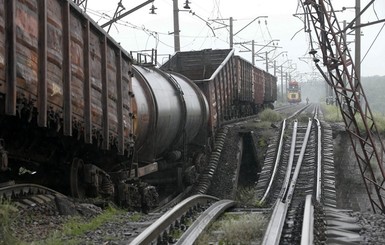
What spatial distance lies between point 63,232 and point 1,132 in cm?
188

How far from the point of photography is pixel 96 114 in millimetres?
8531

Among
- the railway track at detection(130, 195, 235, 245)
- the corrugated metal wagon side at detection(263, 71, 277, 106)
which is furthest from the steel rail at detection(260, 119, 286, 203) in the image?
the corrugated metal wagon side at detection(263, 71, 277, 106)

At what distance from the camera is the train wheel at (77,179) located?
885 cm

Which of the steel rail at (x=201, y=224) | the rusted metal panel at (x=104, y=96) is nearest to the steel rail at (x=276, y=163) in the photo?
the steel rail at (x=201, y=224)

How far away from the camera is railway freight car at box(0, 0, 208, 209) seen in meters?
6.04

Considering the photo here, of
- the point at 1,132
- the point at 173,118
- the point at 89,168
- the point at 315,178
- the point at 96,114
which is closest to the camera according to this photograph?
the point at 1,132

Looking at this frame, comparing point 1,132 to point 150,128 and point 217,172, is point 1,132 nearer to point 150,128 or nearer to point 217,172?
point 150,128

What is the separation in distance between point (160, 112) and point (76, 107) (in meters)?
4.02

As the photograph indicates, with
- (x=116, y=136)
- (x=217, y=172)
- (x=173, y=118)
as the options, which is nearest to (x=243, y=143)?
(x=217, y=172)

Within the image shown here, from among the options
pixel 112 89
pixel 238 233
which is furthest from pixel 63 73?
pixel 238 233

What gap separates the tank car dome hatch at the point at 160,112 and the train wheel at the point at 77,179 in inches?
69.7

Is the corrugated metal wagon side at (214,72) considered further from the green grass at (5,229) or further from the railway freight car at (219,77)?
the green grass at (5,229)

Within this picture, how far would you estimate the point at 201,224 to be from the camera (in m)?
6.86

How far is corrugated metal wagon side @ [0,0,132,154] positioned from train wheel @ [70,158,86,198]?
1.85 feet
